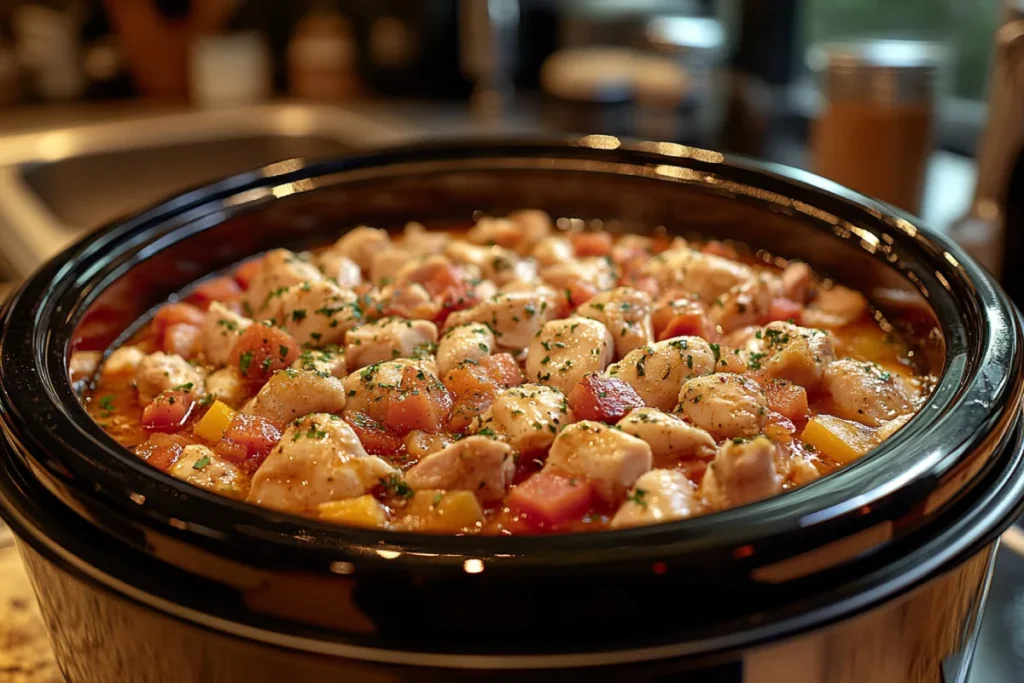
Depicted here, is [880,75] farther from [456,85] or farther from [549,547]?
[456,85]

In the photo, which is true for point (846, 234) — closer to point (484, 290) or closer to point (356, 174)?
point (484, 290)

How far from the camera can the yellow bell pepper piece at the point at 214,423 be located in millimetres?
1407

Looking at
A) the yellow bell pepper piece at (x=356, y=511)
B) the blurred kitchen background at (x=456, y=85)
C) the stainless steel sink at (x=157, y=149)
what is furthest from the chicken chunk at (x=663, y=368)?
the stainless steel sink at (x=157, y=149)

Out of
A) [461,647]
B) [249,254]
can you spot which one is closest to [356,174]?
[249,254]

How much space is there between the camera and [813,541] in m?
0.88

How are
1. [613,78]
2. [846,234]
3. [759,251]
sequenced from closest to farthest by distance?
1. [846,234]
2. [759,251]
3. [613,78]

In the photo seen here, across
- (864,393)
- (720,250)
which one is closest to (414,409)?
(864,393)

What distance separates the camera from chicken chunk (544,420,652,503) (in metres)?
1.14

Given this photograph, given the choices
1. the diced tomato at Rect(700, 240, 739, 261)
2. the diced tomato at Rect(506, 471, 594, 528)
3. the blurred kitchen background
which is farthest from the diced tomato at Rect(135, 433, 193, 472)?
the blurred kitchen background

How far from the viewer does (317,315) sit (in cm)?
165

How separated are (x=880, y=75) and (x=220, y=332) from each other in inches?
71.9

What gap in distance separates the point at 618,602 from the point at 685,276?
1.00 m

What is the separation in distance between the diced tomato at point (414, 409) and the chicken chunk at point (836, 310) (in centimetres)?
69

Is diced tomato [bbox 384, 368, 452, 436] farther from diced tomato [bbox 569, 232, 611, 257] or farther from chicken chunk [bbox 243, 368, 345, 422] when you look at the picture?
diced tomato [bbox 569, 232, 611, 257]
